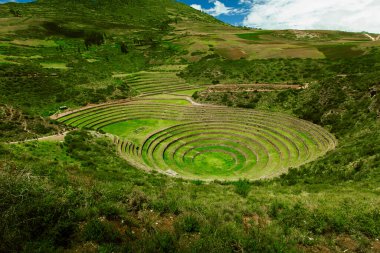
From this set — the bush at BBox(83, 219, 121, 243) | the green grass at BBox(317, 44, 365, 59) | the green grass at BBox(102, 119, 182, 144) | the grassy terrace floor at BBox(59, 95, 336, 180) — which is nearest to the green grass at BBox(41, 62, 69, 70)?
the grassy terrace floor at BBox(59, 95, 336, 180)

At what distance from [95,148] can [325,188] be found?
766 inches

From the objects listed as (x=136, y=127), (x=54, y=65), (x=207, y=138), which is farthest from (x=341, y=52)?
(x=54, y=65)

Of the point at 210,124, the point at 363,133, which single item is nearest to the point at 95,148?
the point at 210,124

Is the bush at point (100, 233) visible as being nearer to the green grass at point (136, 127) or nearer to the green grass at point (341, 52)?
the green grass at point (136, 127)

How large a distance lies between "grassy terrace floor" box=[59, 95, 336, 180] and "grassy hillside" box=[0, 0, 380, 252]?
0.85ft

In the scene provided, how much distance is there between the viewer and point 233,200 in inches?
520

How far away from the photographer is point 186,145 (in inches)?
1389

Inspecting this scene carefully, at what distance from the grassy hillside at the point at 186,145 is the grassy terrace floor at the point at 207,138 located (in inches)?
10.2

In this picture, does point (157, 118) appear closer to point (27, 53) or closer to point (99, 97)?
point (99, 97)

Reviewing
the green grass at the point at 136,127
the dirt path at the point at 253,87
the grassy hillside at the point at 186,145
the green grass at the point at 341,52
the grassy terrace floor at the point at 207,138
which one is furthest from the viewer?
the green grass at the point at 341,52

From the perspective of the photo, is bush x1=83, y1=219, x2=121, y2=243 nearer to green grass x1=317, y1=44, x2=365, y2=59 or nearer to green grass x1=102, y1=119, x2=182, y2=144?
green grass x1=102, y1=119, x2=182, y2=144

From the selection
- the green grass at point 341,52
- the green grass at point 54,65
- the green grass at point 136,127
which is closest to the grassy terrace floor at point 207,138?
the green grass at point 136,127

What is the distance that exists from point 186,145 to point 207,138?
3.46m

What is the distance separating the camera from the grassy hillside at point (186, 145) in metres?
9.19
